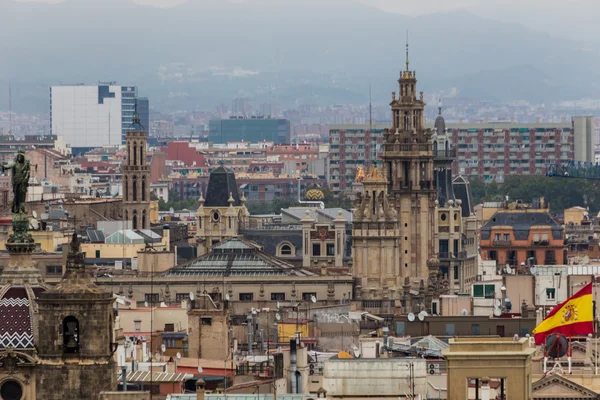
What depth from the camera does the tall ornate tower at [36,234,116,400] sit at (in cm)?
4234

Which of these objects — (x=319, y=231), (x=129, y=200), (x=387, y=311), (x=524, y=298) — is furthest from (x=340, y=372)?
(x=129, y=200)

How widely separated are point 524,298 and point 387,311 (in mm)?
9962

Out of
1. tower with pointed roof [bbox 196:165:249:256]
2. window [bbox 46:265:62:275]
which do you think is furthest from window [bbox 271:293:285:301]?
tower with pointed roof [bbox 196:165:249:256]

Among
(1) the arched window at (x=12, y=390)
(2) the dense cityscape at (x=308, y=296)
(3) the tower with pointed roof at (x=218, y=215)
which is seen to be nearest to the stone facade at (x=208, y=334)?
(2) the dense cityscape at (x=308, y=296)

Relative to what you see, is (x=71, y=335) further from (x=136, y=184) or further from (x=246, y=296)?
(x=136, y=184)

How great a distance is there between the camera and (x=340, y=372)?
1829 inches

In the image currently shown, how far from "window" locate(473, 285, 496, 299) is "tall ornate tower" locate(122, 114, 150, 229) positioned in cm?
6847

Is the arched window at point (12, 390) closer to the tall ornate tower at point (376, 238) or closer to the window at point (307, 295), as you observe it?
the window at point (307, 295)

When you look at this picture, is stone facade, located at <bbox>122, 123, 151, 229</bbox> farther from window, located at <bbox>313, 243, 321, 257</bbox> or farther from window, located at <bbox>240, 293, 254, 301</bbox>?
window, located at <bbox>240, 293, 254, 301</bbox>

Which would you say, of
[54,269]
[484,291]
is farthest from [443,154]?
[484,291]

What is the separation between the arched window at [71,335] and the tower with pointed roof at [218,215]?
3517 inches

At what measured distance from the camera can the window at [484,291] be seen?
83.5 meters

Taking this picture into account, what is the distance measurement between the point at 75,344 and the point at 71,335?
0.87 ft

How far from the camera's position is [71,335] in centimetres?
4288
